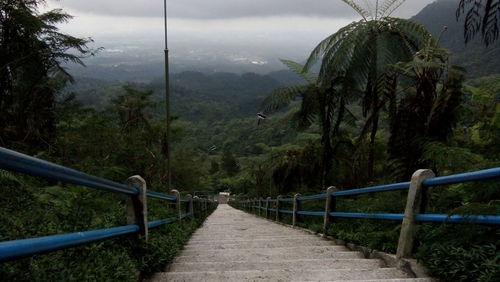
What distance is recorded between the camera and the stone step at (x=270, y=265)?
4062 mm

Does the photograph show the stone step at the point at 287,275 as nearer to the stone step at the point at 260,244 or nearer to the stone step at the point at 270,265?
the stone step at the point at 270,265

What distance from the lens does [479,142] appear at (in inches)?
271

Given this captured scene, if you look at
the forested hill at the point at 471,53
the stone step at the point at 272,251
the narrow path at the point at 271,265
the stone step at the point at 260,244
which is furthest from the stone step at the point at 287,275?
the forested hill at the point at 471,53

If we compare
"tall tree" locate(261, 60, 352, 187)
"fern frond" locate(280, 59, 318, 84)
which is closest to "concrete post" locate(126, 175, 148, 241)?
"tall tree" locate(261, 60, 352, 187)

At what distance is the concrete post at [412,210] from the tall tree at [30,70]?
7820 mm

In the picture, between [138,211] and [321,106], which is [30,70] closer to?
[321,106]

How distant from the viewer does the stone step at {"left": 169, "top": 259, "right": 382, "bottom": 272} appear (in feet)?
13.3

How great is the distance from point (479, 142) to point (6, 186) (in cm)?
676

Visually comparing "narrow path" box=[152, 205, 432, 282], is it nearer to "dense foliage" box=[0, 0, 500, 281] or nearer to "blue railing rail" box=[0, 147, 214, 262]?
"dense foliage" box=[0, 0, 500, 281]

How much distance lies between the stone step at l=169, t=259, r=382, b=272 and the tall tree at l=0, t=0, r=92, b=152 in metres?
6.21

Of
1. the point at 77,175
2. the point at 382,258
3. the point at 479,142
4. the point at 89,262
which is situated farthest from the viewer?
the point at 479,142

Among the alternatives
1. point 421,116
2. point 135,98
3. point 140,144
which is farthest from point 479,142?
point 135,98

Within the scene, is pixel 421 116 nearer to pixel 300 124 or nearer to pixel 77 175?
pixel 77 175

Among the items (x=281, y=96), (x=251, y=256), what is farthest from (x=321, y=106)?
(x=251, y=256)
